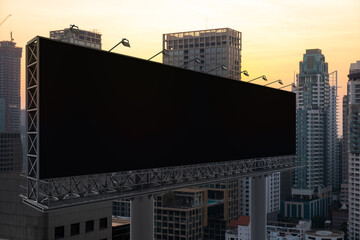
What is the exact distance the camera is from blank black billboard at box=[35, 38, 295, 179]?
26.8 m

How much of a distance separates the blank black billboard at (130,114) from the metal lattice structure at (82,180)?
16.9 inches

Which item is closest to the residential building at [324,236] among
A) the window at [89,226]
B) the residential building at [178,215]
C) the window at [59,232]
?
the residential building at [178,215]

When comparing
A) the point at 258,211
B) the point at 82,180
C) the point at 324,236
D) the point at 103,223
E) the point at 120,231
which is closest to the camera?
the point at 82,180

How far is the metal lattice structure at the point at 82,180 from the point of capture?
2633 cm

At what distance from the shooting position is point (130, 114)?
31.5 m

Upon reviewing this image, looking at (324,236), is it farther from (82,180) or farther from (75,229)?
(82,180)

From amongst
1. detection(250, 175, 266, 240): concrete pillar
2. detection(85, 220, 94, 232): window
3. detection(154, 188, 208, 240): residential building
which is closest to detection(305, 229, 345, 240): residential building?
detection(154, 188, 208, 240): residential building

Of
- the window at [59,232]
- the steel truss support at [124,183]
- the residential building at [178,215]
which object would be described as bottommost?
the residential building at [178,215]

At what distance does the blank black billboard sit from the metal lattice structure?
428 millimetres

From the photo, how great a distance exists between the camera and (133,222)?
32719mm

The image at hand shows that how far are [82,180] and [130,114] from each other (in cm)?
502

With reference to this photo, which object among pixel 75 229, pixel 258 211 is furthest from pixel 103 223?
pixel 258 211

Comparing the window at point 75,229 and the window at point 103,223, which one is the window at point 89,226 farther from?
the window at point 103,223

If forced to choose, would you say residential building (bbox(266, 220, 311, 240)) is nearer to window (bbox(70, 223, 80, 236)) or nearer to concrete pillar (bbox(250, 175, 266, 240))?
concrete pillar (bbox(250, 175, 266, 240))
